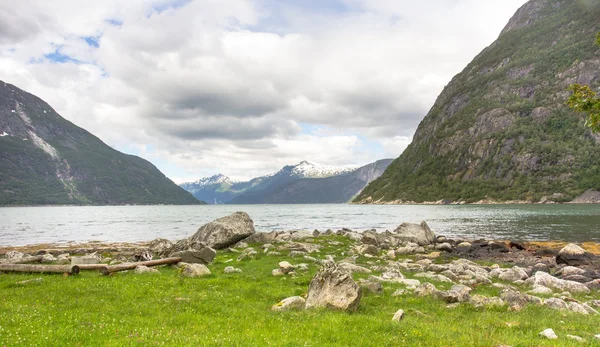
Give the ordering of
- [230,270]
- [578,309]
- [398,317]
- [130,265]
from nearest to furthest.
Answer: [398,317], [578,309], [130,265], [230,270]

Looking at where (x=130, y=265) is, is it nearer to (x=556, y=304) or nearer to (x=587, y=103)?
(x=556, y=304)

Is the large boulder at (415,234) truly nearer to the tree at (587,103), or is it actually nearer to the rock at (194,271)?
the tree at (587,103)

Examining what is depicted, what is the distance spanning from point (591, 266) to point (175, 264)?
113 ft

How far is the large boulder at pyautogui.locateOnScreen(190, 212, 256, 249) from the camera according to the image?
128 feet

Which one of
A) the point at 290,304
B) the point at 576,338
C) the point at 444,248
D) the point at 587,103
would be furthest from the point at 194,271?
the point at 444,248

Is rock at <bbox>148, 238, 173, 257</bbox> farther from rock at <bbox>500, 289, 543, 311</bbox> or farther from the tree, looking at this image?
the tree

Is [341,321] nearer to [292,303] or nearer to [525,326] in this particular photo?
[292,303]

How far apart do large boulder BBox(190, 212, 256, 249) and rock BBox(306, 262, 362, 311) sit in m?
24.3

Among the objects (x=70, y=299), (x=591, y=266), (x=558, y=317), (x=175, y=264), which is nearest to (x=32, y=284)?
(x=70, y=299)

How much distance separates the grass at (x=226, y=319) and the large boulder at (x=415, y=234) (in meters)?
29.4

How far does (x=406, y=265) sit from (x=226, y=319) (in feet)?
65.9

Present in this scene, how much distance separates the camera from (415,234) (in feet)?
164

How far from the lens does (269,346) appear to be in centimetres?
1012

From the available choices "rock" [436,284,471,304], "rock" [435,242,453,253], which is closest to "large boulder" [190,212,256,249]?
"rock" [435,242,453,253]
